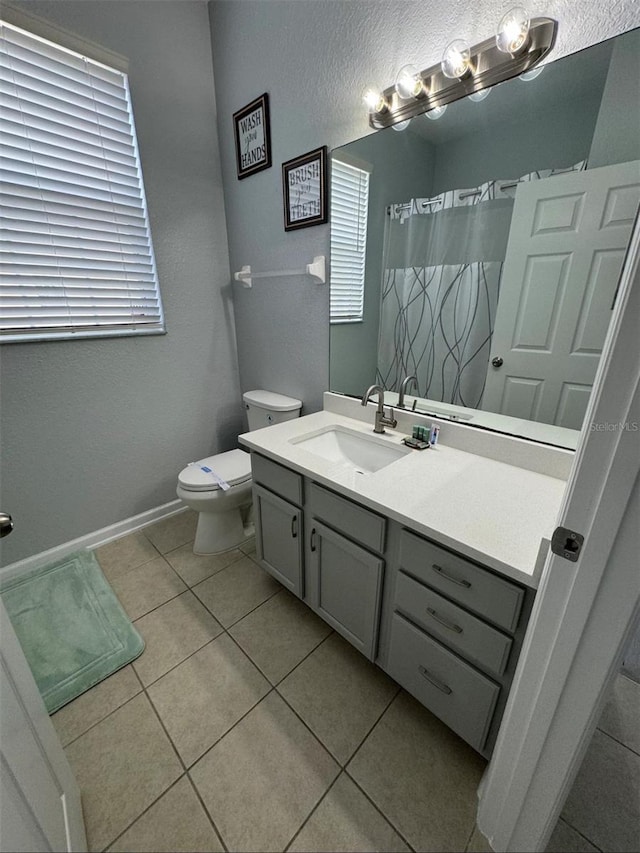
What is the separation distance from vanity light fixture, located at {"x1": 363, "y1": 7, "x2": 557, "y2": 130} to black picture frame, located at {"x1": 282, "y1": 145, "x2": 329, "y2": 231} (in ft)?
0.98

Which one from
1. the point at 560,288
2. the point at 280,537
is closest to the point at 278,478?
the point at 280,537

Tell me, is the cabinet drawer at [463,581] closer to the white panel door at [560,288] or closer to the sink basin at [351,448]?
the sink basin at [351,448]

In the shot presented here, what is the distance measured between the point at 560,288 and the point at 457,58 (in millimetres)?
763

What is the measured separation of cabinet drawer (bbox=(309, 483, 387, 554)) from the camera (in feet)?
3.40

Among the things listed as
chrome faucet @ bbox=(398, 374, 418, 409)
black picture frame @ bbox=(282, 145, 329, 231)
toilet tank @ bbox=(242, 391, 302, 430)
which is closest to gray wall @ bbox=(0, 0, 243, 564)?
toilet tank @ bbox=(242, 391, 302, 430)

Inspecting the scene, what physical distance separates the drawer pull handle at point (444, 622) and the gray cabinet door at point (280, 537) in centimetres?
55

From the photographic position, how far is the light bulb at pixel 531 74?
95 centimetres

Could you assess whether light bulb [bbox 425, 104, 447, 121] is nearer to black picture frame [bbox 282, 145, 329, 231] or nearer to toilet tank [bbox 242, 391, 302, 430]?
black picture frame [bbox 282, 145, 329, 231]

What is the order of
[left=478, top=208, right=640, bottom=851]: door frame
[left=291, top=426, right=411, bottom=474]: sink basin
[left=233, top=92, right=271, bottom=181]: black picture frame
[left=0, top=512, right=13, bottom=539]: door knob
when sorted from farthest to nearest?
[left=233, top=92, right=271, bottom=181]: black picture frame
[left=291, top=426, right=411, bottom=474]: sink basin
[left=0, top=512, right=13, bottom=539]: door knob
[left=478, top=208, right=640, bottom=851]: door frame

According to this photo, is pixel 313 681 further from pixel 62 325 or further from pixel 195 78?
pixel 195 78

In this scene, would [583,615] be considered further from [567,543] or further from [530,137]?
[530,137]

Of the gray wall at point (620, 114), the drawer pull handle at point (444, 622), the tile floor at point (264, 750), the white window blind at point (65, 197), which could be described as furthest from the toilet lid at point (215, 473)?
the gray wall at point (620, 114)

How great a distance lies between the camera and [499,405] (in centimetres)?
123

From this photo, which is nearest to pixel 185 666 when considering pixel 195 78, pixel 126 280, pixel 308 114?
pixel 126 280
